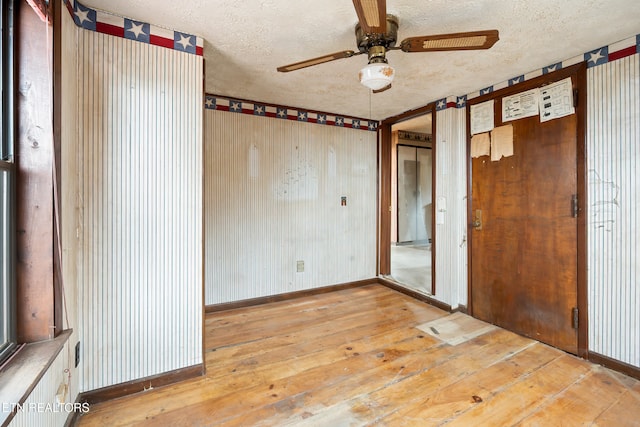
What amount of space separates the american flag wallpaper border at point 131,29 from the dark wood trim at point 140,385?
7.38 feet

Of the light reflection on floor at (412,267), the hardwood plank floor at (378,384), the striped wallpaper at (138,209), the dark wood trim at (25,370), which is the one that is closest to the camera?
the dark wood trim at (25,370)

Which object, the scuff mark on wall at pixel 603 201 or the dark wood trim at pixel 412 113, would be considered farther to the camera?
the dark wood trim at pixel 412 113

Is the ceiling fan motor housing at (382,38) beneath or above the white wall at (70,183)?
above

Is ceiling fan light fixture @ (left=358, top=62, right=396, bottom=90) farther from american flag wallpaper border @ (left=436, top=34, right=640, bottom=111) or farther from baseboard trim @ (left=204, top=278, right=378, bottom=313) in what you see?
baseboard trim @ (left=204, top=278, right=378, bottom=313)

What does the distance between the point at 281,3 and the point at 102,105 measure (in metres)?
1.27

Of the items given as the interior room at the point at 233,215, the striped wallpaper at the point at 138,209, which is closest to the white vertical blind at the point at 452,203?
the interior room at the point at 233,215

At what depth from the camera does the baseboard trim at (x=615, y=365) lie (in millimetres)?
2002

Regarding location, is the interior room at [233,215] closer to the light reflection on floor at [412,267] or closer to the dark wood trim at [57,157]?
the dark wood trim at [57,157]

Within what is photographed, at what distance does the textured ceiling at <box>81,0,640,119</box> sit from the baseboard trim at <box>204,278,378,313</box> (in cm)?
239

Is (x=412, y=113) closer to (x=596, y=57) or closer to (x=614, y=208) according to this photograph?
(x=596, y=57)

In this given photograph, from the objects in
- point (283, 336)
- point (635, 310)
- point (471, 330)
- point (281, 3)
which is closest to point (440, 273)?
point (471, 330)

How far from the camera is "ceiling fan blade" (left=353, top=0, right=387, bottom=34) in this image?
1.19 m

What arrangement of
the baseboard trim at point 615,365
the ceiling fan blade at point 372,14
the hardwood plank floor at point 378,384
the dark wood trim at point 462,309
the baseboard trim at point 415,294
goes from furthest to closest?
1. the baseboard trim at point 415,294
2. the dark wood trim at point 462,309
3. the baseboard trim at point 615,365
4. the hardwood plank floor at point 378,384
5. the ceiling fan blade at point 372,14

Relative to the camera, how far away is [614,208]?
2.12 m
